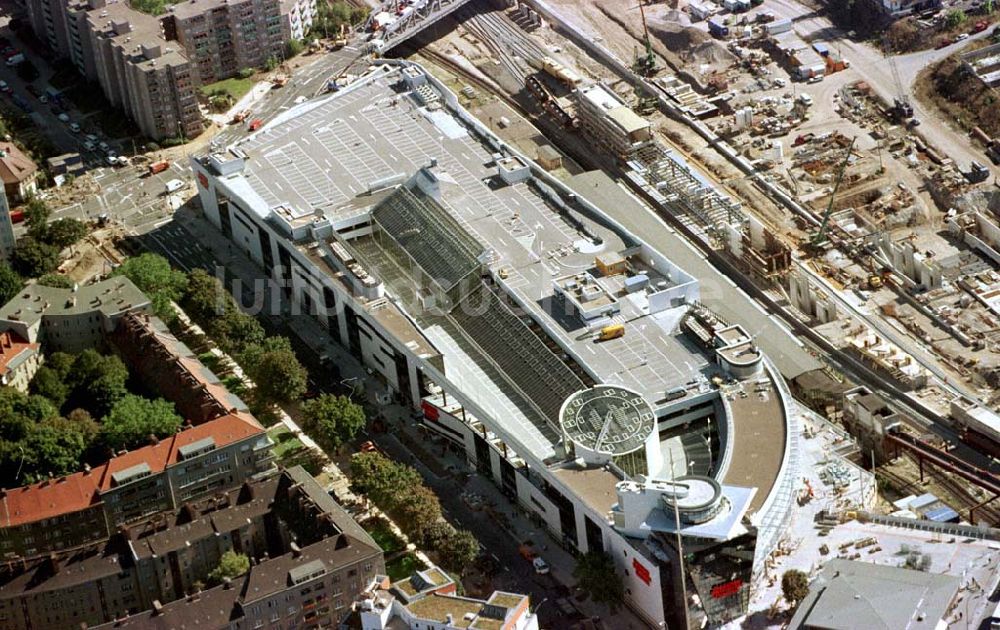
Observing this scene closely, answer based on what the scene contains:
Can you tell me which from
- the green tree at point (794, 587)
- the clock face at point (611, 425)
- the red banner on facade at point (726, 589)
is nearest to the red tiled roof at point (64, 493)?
the clock face at point (611, 425)

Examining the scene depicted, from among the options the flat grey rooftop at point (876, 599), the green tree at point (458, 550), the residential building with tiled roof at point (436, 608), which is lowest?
the green tree at point (458, 550)

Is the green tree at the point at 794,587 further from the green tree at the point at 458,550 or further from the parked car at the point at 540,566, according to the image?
the green tree at the point at 458,550

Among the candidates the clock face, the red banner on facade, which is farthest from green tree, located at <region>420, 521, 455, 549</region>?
the red banner on facade

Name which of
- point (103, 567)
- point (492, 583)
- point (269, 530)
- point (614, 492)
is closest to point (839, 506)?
point (614, 492)

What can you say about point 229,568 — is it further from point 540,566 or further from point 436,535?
point 540,566

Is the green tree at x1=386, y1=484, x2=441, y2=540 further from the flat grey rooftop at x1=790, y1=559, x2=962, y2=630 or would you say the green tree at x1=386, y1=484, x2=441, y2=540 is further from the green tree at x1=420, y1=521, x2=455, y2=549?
the flat grey rooftop at x1=790, y1=559, x2=962, y2=630

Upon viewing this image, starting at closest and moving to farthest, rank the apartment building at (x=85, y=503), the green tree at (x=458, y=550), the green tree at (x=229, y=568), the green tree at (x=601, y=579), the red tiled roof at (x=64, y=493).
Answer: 1. the green tree at (x=601, y=579)
2. the green tree at (x=229, y=568)
3. the green tree at (x=458, y=550)
4. the apartment building at (x=85, y=503)
5. the red tiled roof at (x=64, y=493)

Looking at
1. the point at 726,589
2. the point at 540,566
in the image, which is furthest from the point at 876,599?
the point at 540,566
